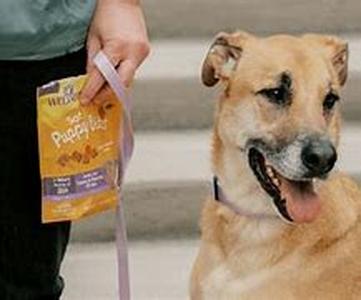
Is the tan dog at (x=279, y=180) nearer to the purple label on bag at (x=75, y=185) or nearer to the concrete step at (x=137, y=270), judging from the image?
the purple label on bag at (x=75, y=185)

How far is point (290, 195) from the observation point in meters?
2.64

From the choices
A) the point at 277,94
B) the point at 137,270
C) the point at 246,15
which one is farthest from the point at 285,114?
the point at 246,15

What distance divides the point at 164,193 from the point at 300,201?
133 cm

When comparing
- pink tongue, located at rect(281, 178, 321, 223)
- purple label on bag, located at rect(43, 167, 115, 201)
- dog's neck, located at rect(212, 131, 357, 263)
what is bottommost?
dog's neck, located at rect(212, 131, 357, 263)

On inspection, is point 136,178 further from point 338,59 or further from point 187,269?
point 338,59

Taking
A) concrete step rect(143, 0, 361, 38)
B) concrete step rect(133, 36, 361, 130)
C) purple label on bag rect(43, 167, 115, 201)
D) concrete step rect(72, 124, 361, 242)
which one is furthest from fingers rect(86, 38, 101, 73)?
concrete step rect(143, 0, 361, 38)

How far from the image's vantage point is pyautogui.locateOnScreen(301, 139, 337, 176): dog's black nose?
2.55 metres

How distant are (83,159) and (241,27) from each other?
74.0 inches

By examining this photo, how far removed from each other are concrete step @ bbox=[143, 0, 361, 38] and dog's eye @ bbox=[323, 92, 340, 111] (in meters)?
1.64

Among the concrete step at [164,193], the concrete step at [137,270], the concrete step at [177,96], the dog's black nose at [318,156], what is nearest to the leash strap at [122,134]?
the dog's black nose at [318,156]

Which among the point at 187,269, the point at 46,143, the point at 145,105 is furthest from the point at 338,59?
the point at 145,105

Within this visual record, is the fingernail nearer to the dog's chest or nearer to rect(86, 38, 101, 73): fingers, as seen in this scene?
rect(86, 38, 101, 73): fingers

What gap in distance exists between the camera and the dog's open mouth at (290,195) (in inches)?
103

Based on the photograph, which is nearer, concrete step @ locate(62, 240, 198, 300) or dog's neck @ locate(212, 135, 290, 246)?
dog's neck @ locate(212, 135, 290, 246)
